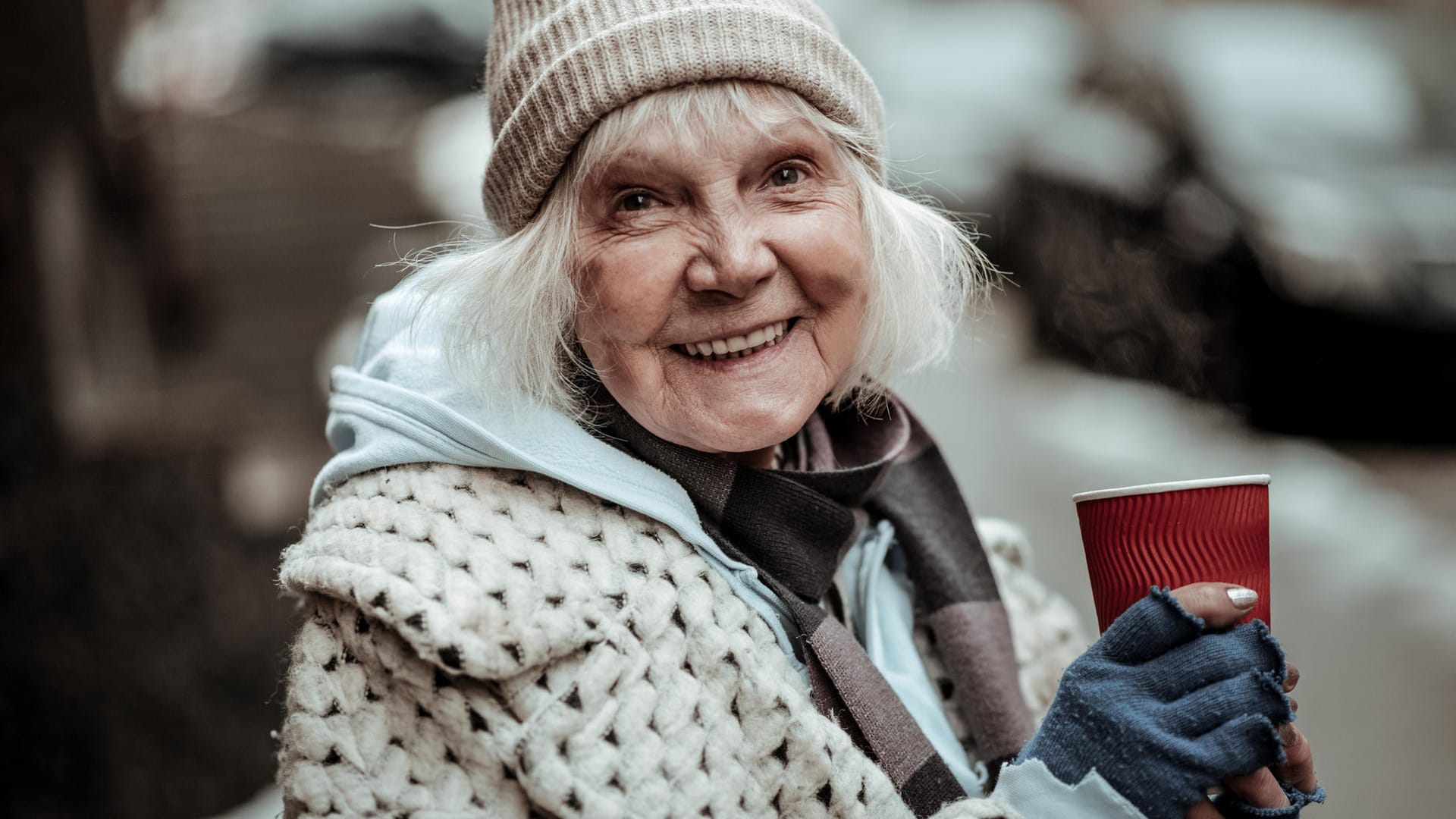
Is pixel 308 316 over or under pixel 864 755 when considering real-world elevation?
under

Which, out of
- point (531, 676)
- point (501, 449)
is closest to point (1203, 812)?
point (531, 676)

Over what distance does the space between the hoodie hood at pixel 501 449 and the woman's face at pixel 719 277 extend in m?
0.10

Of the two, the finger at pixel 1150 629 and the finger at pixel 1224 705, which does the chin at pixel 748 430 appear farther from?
the finger at pixel 1224 705

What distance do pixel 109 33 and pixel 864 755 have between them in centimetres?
506

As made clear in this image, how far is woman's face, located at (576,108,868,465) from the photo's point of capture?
166 centimetres

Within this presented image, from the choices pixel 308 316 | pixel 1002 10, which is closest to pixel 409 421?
pixel 308 316

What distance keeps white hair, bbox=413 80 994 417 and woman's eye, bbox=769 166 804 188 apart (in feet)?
0.25

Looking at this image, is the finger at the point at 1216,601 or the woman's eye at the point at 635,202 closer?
the finger at the point at 1216,601

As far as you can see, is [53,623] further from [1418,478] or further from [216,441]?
[1418,478]

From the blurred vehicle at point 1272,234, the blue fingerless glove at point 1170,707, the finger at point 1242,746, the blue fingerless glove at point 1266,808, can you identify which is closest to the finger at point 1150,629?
the blue fingerless glove at point 1170,707

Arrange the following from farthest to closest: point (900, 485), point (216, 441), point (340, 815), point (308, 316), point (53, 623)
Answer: point (308, 316)
point (216, 441)
point (53, 623)
point (900, 485)
point (340, 815)

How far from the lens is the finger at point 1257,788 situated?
1.48 m

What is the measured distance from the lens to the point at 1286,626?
3.83 meters

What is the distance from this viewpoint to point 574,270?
5.73 ft
